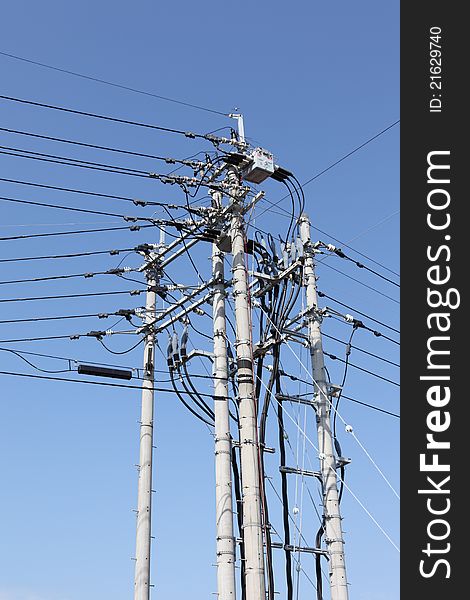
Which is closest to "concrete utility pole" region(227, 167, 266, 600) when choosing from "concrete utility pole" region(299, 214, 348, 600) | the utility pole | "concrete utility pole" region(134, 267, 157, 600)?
the utility pole

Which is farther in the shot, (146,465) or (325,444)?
(146,465)

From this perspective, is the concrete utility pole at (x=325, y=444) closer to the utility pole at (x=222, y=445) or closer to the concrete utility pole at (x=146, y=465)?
the utility pole at (x=222, y=445)

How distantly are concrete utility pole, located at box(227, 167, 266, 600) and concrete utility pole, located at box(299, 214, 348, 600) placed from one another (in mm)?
3522

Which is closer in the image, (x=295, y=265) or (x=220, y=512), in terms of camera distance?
(x=220, y=512)

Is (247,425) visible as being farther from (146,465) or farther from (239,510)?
(146,465)

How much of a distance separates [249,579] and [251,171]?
8.40 metres

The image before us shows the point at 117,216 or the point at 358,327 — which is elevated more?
the point at 117,216

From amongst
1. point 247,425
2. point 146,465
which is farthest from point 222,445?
point 146,465

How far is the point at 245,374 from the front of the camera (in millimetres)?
14602

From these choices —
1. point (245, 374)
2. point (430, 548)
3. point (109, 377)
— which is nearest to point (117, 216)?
point (109, 377)

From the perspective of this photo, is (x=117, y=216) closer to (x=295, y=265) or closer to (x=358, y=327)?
(x=295, y=265)

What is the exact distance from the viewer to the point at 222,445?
15.2m

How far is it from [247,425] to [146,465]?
16.1 ft

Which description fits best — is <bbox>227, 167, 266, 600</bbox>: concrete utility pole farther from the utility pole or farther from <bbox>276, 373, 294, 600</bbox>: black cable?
<bbox>276, 373, 294, 600</bbox>: black cable
